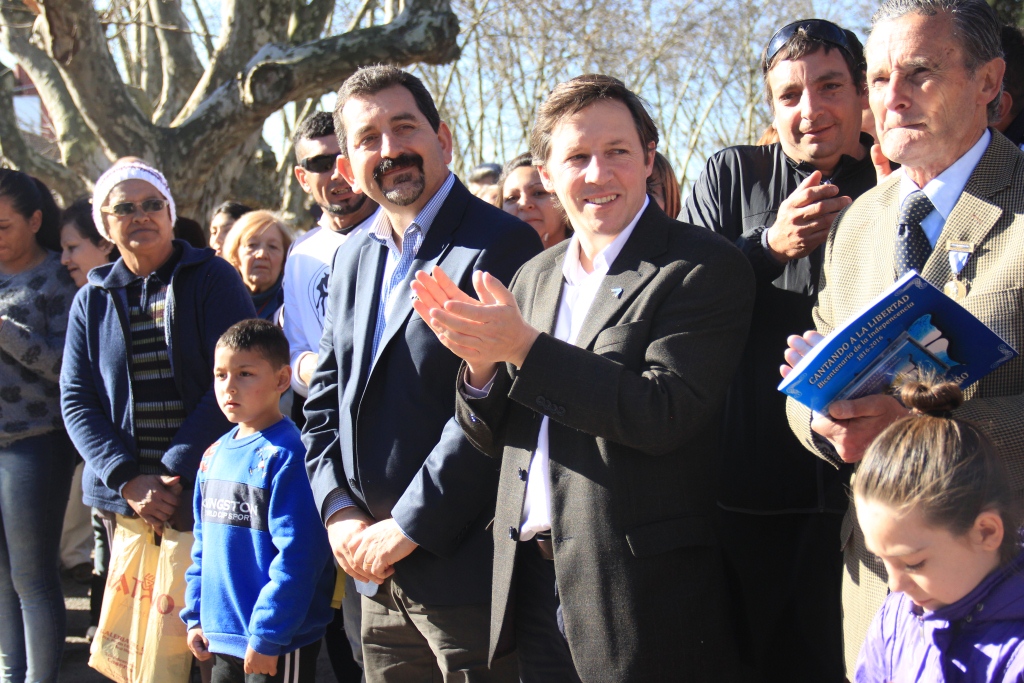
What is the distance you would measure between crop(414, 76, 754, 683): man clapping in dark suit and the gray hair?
25.2 inches

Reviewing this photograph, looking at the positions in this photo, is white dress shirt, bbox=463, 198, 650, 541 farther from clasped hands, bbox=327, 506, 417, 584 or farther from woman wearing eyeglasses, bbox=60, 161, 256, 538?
woman wearing eyeglasses, bbox=60, 161, 256, 538

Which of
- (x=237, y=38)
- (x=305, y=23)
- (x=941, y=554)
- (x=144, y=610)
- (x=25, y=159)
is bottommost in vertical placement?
(x=144, y=610)

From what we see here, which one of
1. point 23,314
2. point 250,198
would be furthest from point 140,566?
point 250,198

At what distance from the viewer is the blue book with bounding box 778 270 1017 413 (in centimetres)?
170

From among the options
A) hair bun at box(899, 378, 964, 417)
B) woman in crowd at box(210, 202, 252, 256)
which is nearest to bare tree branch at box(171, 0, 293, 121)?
woman in crowd at box(210, 202, 252, 256)

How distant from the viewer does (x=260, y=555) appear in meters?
3.18

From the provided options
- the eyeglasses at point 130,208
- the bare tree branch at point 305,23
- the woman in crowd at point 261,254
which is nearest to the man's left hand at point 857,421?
the eyeglasses at point 130,208

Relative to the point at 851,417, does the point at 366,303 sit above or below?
above

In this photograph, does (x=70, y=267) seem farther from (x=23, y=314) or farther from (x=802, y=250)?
(x=802, y=250)

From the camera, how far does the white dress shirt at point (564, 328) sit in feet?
7.34

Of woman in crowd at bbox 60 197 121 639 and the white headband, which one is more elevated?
the white headband

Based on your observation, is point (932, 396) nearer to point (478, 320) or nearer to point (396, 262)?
point (478, 320)

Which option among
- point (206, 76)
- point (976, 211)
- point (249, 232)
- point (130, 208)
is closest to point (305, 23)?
point (206, 76)

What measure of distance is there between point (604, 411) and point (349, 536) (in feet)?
3.52
